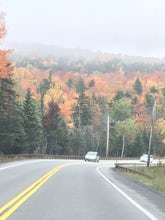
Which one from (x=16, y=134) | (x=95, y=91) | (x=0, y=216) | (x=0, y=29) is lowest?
(x=0, y=216)

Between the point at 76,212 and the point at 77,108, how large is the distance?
12540cm

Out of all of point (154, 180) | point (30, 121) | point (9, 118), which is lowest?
point (154, 180)

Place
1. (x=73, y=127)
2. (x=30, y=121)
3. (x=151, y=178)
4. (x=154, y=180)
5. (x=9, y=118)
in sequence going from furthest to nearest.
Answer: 1. (x=73, y=127)
2. (x=30, y=121)
3. (x=9, y=118)
4. (x=151, y=178)
5. (x=154, y=180)

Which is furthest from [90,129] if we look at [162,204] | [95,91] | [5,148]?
[162,204]

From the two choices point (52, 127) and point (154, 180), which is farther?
point (52, 127)

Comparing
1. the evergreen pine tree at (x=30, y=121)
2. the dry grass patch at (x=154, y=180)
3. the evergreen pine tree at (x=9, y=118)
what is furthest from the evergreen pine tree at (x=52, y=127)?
the dry grass patch at (x=154, y=180)

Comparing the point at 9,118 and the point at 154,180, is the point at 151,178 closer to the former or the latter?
the point at 154,180

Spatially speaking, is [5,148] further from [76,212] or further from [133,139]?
[133,139]

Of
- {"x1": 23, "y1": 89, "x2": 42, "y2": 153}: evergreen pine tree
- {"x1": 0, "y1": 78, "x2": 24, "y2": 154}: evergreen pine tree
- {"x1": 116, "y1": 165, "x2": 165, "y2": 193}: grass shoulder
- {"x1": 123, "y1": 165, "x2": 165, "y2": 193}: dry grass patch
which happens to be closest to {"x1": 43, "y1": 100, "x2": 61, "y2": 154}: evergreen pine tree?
{"x1": 23, "y1": 89, "x2": 42, "y2": 153}: evergreen pine tree

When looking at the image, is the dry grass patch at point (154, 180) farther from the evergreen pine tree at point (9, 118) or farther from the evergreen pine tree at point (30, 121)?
the evergreen pine tree at point (30, 121)

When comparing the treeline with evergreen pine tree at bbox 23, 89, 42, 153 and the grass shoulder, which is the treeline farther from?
the grass shoulder

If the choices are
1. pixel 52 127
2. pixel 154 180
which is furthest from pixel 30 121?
pixel 154 180

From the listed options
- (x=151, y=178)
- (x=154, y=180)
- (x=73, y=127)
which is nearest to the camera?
(x=154, y=180)

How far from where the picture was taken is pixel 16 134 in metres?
63.1
